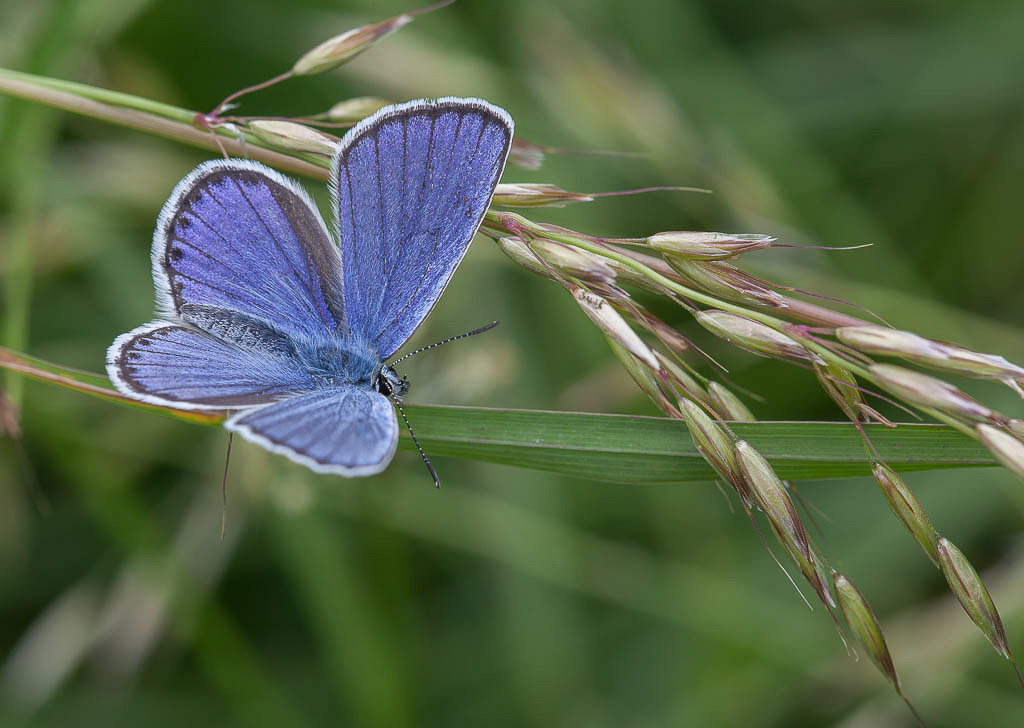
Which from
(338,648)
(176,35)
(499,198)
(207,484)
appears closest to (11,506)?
(207,484)

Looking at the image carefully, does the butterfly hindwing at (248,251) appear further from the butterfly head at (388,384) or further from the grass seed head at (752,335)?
the grass seed head at (752,335)

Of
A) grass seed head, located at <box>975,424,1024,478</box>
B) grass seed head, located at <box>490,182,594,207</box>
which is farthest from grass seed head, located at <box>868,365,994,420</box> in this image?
grass seed head, located at <box>490,182,594,207</box>

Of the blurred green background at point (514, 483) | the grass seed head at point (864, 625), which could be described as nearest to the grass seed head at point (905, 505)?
the grass seed head at point (864, 625)

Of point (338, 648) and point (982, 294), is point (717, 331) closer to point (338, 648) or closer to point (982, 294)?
point (338, 648)

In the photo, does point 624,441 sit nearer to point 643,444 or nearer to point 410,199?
point 643,444

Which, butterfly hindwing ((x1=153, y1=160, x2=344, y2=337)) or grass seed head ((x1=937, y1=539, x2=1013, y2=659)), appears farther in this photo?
butterfly hindwing ((x1=153, y1=160, x2=344, y2=337))

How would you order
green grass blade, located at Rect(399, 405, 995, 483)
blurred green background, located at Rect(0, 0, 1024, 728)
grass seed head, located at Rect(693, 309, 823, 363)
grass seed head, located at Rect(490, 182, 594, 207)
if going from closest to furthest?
grass seed head, located at Rect(693, 309, 823, 363)
green grass blade, located at Rect(399, 405, 995, 483)
grass seed head, located at Rect(490, 182, 594, 207)
blurred green background, located at Rect(0, 0, 1024, 728)

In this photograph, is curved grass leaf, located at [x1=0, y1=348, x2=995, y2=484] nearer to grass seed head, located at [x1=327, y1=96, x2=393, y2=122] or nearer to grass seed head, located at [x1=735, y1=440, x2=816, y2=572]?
grass seed head, located at [x1=735, y1=440, x2=816, y2=572]
